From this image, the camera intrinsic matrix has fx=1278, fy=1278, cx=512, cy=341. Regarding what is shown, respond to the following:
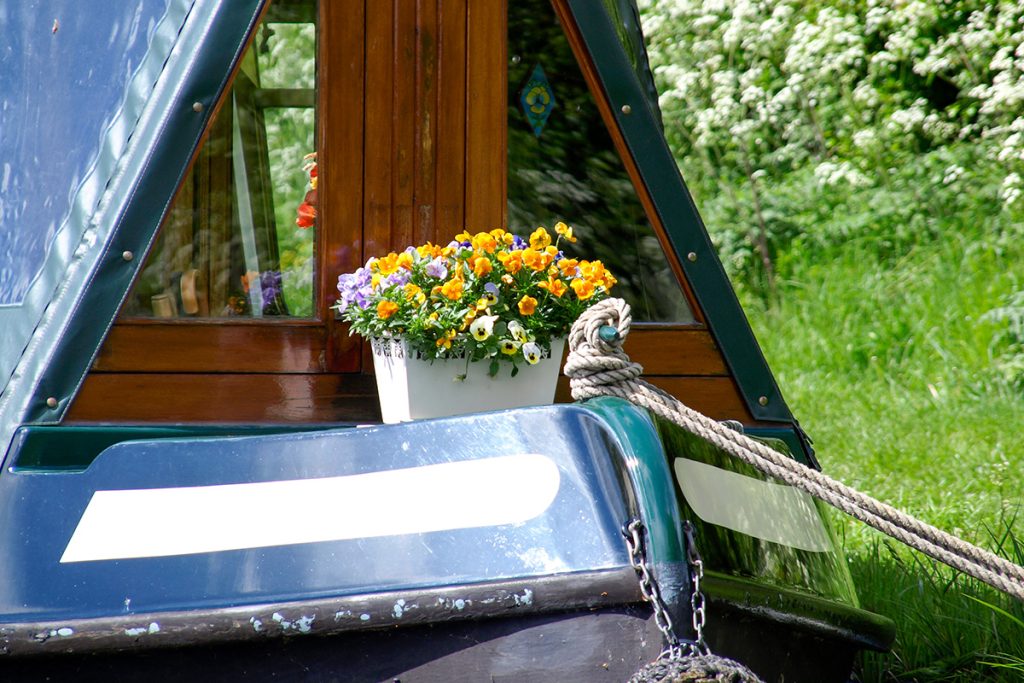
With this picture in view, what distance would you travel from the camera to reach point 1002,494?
4.91m

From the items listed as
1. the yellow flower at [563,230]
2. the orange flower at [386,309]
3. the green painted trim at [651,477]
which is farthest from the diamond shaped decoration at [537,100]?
the green painted trim at [651,477]

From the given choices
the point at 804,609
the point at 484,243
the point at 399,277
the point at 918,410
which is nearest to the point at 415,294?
the point at 399,277

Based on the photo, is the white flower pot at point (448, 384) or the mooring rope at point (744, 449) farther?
the white flower pot at point (448, 384)

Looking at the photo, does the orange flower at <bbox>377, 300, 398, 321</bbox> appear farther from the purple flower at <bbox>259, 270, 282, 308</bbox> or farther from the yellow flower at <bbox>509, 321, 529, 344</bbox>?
the purple flower at <bbox>259, 270, 282, 308</bbox>

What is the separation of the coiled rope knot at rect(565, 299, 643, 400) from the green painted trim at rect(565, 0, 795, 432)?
1.88 ft

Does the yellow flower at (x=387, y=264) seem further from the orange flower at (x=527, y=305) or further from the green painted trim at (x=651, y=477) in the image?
the green painted trim at (x=651, y=477)

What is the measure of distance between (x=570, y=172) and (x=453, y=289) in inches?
20.6

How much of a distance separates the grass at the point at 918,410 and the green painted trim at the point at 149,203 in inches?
81.6

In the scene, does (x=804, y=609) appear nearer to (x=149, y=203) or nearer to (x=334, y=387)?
(x=334, y=387)

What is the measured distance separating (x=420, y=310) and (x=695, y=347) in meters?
0.72

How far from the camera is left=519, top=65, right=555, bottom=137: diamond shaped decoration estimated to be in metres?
2.75

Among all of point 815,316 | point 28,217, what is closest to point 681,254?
point 28,217

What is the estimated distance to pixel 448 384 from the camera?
249 centimetres

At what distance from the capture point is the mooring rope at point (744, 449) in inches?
86.5
